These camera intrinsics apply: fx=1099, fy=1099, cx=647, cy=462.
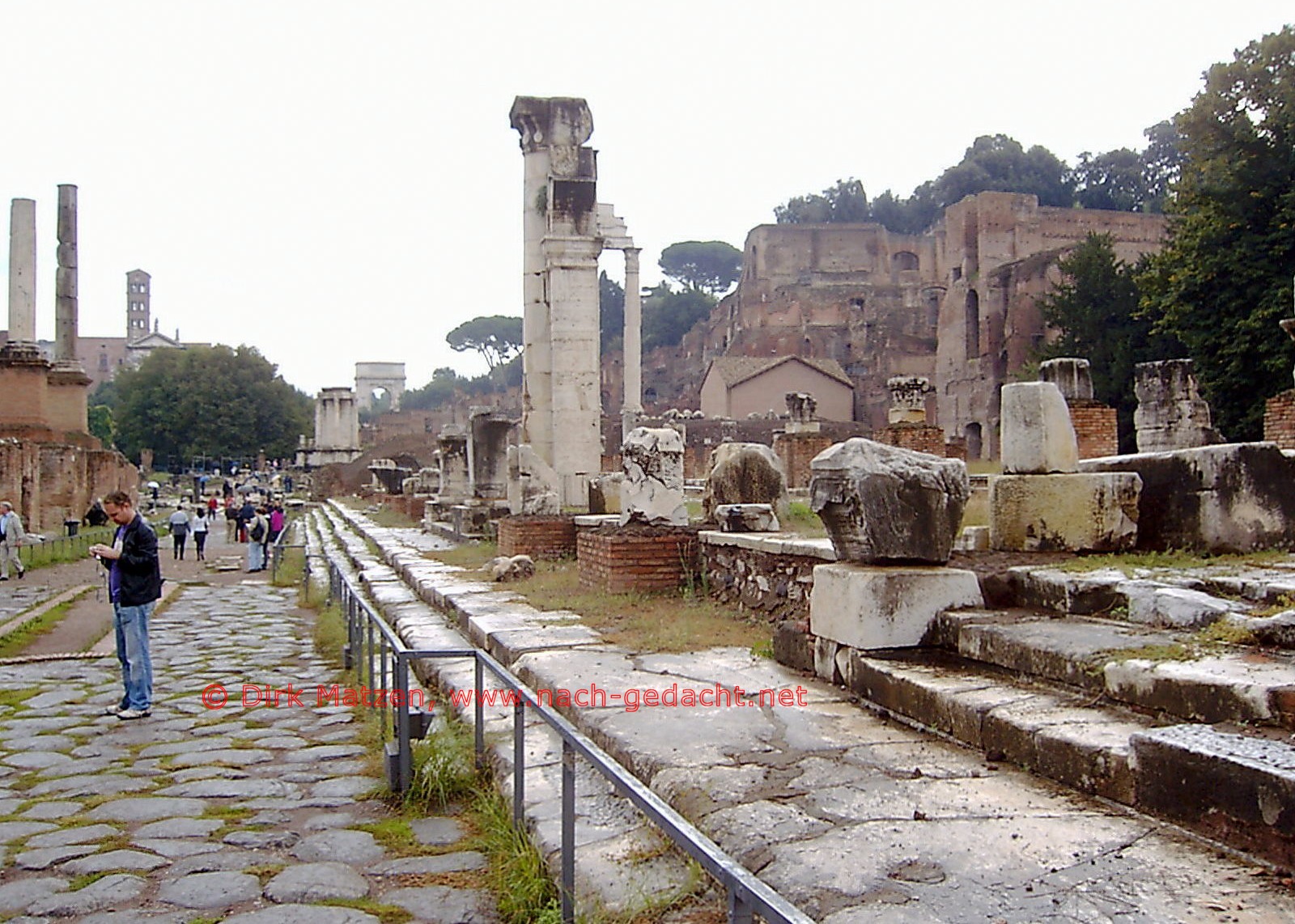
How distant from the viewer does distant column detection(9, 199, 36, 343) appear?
25.4m

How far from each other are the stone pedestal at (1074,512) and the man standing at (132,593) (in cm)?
485

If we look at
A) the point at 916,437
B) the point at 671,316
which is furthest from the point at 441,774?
the point at 671,316

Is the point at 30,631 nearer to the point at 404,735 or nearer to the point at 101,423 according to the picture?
the point at 404,735

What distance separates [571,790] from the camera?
2.90 meters

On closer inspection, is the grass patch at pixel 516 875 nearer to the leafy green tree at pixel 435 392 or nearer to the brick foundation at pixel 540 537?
the brick foundation at pixel 540 537

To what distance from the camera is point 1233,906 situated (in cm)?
224

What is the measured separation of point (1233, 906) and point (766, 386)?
50190 mm

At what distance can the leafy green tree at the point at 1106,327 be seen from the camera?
98.0 feet

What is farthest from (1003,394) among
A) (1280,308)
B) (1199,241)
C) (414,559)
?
(1199,241)

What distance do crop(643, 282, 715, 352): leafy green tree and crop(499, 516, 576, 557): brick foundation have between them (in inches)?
2702

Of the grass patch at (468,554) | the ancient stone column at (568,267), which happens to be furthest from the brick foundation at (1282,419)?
the grass patch at (468,554)

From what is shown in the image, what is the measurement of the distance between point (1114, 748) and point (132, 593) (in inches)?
220

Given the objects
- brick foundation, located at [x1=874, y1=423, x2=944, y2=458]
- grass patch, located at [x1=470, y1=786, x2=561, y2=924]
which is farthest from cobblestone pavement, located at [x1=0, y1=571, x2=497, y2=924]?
brick foundation, located at [x1=874, y1=423, x2=944, y2=458]

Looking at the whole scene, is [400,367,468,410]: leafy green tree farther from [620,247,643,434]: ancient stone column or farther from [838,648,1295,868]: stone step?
[838,648,1295,868]: stone step
